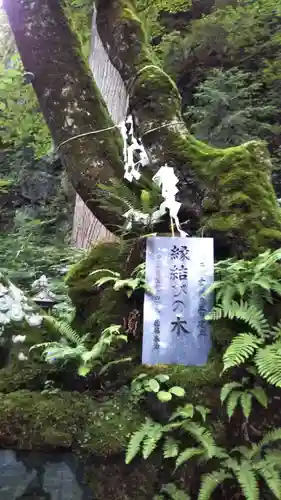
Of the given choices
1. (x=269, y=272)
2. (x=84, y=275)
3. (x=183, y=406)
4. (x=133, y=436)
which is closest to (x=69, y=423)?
(x=133, y=436)

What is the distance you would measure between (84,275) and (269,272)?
1520 mm

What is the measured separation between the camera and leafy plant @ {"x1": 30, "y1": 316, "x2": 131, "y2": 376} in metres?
3.34

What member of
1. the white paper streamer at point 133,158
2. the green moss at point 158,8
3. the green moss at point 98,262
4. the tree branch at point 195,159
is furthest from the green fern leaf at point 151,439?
the green moss at point 158,8

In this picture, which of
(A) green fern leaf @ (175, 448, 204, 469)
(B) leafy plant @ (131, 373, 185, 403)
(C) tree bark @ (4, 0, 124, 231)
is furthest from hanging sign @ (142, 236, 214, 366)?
(C) tree bark @ (4, 0, 124, 231)

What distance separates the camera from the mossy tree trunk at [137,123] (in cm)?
411

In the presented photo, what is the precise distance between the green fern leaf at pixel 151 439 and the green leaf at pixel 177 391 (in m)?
0.22

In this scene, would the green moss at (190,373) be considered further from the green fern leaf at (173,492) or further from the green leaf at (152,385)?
the green fern leaf at (173,492)

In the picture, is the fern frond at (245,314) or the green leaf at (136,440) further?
the fern frond at (245,314)

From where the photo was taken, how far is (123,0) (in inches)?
195

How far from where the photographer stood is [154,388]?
3.19 meters

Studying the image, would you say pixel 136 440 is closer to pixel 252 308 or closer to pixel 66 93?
pixel 252 308

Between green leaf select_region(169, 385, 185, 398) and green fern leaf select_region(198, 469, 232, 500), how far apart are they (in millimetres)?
496

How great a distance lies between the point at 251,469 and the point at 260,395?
444mm

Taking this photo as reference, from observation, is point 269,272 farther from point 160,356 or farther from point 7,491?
point 7,491
